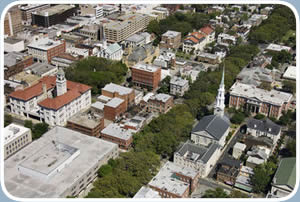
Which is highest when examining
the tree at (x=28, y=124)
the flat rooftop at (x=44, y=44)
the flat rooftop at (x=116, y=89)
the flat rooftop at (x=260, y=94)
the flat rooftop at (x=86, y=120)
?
the flat rooftop at (x=44, y=44)

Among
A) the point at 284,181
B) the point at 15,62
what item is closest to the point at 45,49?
the point at 15,62

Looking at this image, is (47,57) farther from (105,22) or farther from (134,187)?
(134,187)

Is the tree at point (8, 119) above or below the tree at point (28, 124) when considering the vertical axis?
below

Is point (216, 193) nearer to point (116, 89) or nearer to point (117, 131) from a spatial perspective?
point (117, 131)

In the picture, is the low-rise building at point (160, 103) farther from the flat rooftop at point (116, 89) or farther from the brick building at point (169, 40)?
the brick building at point (169, 40)

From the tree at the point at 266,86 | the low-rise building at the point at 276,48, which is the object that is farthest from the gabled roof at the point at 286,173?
the low-rise building at the point at 276,48
